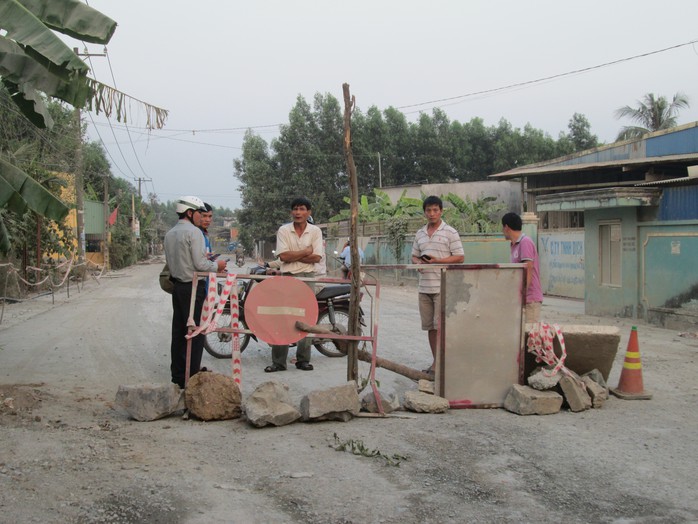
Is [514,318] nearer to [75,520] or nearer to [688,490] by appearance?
[688,490]

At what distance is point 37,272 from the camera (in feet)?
62.8

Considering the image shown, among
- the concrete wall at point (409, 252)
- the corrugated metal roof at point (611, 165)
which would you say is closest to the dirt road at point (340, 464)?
the concrete wall at point (409, 252)

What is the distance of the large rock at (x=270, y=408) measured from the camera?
5.20 metres

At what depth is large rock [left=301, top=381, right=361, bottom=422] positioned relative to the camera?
5.30 meters

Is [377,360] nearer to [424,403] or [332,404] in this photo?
[424,403]

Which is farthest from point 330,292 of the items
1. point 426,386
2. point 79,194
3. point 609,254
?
point 79,194

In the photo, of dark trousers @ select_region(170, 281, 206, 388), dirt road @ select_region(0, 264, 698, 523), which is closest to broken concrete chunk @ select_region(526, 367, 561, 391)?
dirt road @ select_region(0, 264, 698, 523)

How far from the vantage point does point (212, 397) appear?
214 inches

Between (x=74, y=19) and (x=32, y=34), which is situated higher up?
(x=74, y=19)

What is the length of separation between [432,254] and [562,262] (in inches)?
559

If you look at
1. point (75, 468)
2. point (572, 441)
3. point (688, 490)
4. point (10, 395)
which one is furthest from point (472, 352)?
point (10, 395)

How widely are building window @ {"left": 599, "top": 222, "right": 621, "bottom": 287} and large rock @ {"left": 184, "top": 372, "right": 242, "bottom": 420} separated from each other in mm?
10751

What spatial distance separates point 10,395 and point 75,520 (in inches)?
116

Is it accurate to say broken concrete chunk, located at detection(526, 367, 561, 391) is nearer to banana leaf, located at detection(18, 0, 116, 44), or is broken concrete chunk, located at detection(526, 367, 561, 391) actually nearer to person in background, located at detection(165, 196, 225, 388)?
person in background, located at detection(165, 196, 225, 388)
